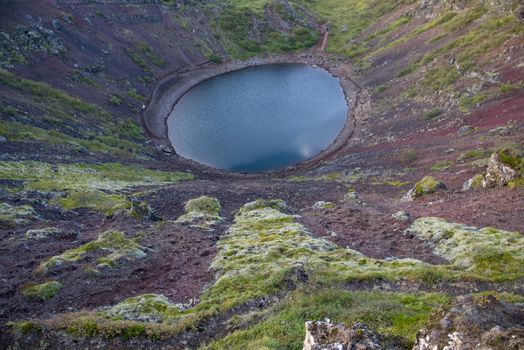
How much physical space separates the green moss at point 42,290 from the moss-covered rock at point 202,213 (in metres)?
15.1

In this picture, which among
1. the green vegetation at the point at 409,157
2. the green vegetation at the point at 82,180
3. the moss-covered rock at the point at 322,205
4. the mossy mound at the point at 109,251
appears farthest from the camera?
the green vegetation at the point at 409,157

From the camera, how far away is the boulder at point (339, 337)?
1387 cm

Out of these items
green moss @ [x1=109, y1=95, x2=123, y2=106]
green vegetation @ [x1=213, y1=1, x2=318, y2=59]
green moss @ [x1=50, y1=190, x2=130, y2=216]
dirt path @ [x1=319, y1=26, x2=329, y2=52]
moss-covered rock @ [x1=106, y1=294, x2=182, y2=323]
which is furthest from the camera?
green vegetation @ [x1=213, y1=1, x2=318, y2=59]

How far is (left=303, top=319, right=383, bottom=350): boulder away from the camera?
13870 millimetres

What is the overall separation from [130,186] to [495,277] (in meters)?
41.3

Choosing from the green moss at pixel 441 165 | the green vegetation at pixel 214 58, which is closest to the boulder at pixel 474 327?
the green moss at pixel 441 165

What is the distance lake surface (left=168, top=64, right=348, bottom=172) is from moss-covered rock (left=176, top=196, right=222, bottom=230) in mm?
30980

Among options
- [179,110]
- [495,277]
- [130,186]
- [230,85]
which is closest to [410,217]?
[495,277]

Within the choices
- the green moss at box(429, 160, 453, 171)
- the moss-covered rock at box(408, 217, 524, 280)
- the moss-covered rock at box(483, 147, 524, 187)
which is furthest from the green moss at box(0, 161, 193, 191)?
the moss-covered rock at box(483, 147, 524, 187)

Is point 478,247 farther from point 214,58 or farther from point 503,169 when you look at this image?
point 214,58

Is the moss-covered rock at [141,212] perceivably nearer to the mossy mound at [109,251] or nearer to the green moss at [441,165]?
the mossy mound at [109,251]

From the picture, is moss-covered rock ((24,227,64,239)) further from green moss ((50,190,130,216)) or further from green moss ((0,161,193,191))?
green moss ((0,161,193,191))

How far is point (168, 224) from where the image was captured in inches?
1574

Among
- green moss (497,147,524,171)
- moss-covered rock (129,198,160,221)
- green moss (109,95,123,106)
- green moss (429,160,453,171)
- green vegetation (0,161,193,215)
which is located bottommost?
moss-covered rock (129,198,160,221)
